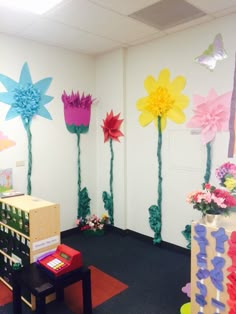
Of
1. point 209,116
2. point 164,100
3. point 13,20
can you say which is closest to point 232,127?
point 209,116

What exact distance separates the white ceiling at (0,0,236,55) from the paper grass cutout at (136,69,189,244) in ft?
1.85

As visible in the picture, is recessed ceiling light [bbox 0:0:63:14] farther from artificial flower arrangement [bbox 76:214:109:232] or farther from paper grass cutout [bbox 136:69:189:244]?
artificial flower arrangement [bbox 76:214:109:232]

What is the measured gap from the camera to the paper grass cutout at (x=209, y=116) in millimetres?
2791

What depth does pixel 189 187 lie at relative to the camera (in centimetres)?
315

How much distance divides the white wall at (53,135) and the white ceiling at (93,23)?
20cm

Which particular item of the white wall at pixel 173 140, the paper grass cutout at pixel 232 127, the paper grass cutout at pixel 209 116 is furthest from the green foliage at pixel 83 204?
the paper grass cutout at pixel 232 127

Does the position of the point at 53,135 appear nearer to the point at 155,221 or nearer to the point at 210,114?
the point at 155,221

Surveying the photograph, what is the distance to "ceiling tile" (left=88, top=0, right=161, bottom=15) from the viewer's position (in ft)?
7.84

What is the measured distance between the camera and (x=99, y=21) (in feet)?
9.19

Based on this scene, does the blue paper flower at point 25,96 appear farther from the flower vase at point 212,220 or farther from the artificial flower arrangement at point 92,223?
the flower vase at point 212,220

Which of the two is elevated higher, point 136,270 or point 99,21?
point 99,21

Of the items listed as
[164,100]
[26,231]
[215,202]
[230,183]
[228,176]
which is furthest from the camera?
[164,100]

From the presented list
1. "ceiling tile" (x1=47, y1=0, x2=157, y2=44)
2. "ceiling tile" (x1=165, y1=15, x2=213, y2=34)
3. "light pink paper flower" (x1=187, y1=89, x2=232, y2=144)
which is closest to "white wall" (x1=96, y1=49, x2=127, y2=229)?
"ceiling tile" (x1=47, y1=0, x2=157, y2=44)

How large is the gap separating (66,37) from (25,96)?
2.86ft
